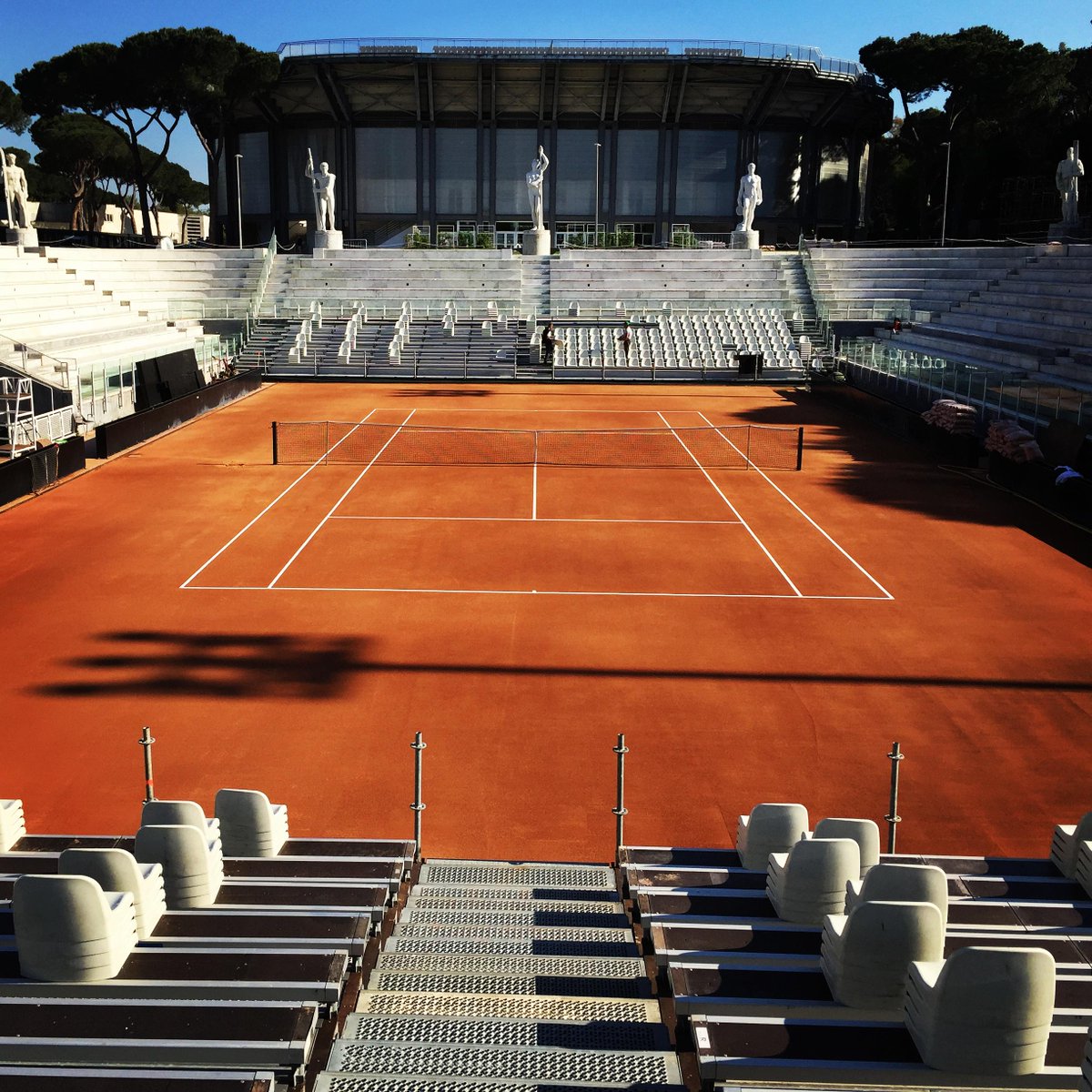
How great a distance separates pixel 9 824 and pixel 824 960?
5.89 meters

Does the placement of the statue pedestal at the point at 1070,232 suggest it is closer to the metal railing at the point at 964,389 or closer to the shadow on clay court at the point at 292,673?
the metal railing at the point at 964,389

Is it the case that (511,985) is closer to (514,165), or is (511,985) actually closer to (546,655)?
(546,655)

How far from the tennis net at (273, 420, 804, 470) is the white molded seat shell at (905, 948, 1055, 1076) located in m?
25.0

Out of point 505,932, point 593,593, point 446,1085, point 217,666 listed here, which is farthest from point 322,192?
point 446,1085

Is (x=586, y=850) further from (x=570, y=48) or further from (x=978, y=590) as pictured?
(x=570, y=48)

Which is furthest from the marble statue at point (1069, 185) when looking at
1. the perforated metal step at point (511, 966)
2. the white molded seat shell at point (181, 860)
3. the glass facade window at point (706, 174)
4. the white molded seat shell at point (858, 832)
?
the white molded seat shell at point (181, 860)

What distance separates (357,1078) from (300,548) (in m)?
16.4

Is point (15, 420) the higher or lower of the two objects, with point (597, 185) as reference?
lower

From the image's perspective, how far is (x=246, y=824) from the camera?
26.7 feet

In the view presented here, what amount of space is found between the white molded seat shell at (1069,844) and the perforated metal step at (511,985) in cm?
354

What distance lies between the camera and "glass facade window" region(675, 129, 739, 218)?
87375 millimetres

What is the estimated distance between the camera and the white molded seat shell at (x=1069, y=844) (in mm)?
7848

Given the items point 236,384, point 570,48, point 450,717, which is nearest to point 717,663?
point 450,717

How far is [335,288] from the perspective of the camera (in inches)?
2338
